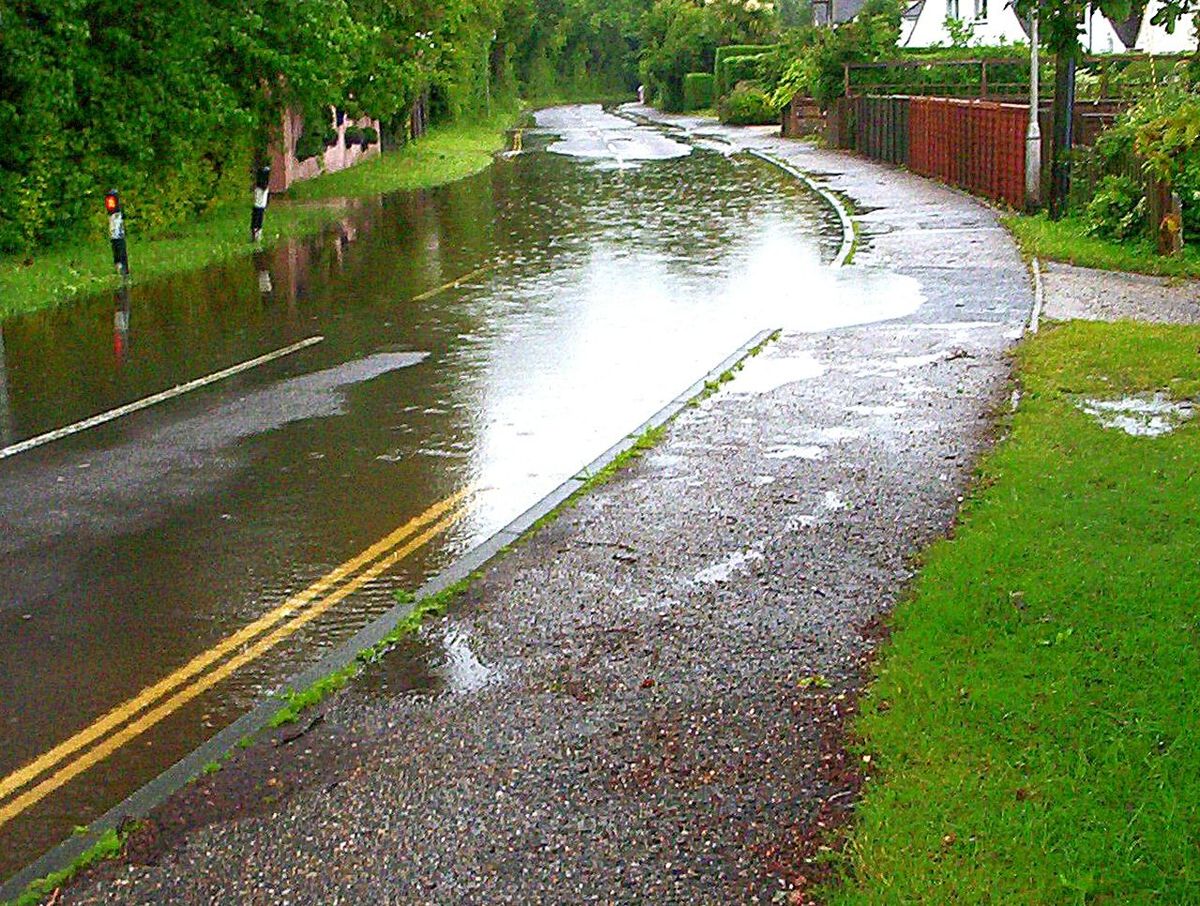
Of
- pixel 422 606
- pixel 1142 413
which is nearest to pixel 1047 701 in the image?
pixel 422 606

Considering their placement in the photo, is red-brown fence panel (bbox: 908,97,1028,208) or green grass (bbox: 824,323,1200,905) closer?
green grass (bbox: 824,323,1200,905)

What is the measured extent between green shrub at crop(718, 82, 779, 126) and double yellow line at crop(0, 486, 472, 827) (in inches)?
2215

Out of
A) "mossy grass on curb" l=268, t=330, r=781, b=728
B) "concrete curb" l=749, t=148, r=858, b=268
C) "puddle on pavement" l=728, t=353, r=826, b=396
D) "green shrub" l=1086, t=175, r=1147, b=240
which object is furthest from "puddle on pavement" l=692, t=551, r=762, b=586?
"green shrub" l=1086, t=175, r=1147, b=240

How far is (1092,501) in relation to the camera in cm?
861

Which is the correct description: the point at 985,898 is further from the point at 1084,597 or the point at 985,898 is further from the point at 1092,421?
the point at 1092,421

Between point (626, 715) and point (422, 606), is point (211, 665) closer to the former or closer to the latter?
point (422, 606)

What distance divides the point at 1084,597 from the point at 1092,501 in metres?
1.58

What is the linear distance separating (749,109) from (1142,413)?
5535 centimetres

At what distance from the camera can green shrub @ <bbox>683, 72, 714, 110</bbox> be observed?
8138 cm

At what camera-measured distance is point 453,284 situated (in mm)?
19562

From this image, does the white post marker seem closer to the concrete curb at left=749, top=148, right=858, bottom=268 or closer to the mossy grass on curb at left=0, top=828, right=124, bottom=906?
the mossy grass on curb at left=0, top=828, right=124, bottom=906

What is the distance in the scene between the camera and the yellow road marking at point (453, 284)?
1853 centimetres

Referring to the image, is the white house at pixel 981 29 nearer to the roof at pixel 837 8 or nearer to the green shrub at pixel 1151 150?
the roof at pixel 837 8

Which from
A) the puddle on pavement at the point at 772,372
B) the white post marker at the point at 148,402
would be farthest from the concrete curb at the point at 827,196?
the white post marker at the point at 148,402
